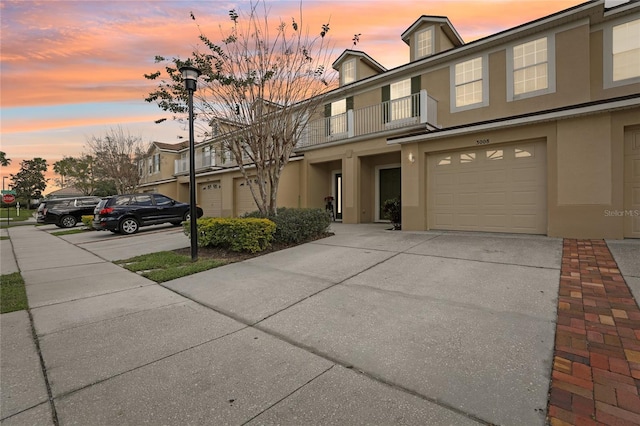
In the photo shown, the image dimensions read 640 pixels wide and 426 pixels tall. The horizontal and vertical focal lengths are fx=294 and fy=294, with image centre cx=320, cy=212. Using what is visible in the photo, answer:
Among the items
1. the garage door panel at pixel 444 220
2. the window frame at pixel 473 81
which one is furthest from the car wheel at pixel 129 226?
the window frame at pixel 473 81

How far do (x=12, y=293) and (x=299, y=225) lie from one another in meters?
5.49

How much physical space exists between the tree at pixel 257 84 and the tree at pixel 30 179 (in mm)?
63081

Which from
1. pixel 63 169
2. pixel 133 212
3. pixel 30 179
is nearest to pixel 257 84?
pixel 133 212

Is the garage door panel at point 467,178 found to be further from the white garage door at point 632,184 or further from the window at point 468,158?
the white garage door at point 632,184

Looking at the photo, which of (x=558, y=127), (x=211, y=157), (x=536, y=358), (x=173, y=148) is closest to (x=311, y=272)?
(x=536, y=358)

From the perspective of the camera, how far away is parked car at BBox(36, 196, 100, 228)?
57.2ft

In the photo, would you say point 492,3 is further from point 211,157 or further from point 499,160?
point 211,157

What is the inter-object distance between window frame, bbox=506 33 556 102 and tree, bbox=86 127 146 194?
25475 millimetres

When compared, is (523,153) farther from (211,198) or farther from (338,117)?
(211,198)

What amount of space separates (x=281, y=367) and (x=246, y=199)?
15.2 metres

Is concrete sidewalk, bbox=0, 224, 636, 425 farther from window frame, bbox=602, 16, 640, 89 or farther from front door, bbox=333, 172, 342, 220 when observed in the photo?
front door, bbox=333, 172, 342, 220

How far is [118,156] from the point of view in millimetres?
23344

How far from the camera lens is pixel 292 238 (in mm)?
7812

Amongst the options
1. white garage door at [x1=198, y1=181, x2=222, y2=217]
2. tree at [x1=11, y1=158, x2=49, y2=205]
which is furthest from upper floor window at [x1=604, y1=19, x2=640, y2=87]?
tree at [x1=11, y1=158, x2=49, y2=205]
